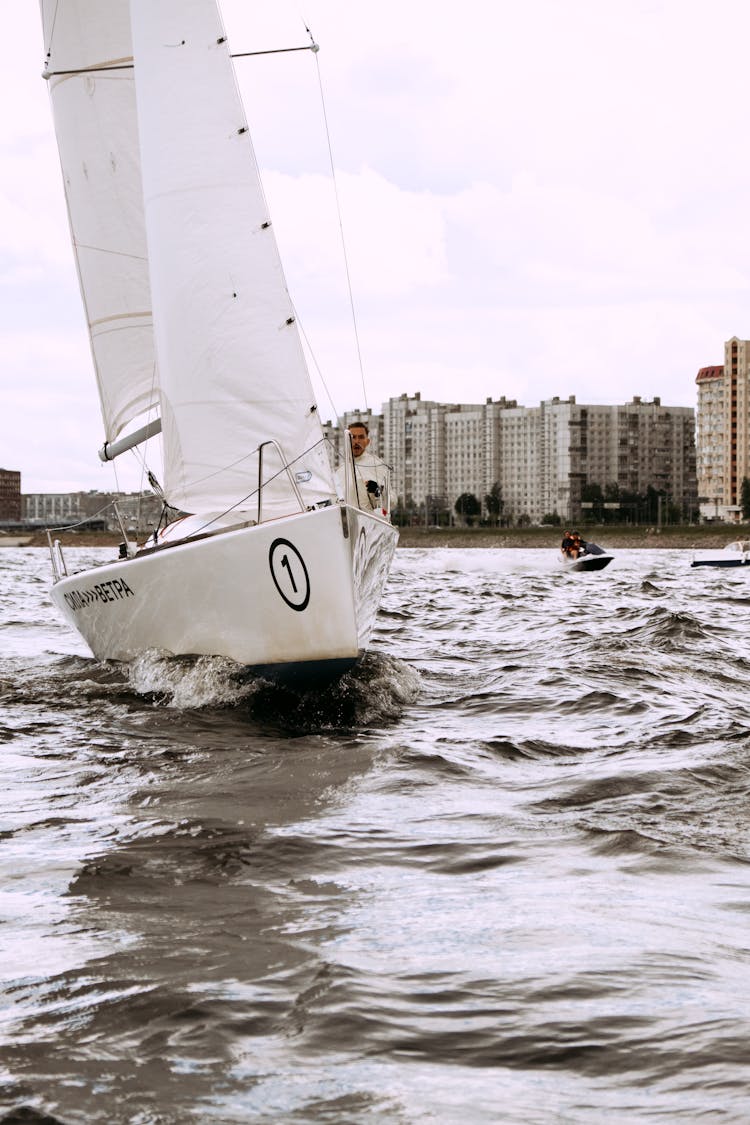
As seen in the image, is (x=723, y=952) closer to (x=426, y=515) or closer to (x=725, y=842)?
(x=725, y=842)

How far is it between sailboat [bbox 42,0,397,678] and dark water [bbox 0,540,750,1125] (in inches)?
28.4

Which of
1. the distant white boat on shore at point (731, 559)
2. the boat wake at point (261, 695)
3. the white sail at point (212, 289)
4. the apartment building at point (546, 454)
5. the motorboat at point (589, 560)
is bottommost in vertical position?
the distant white boat on shore at point (731, 559)

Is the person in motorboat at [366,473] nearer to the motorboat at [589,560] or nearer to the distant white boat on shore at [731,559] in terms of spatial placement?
the motorboat at [589,560]

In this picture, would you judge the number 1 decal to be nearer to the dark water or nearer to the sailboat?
the sailboat

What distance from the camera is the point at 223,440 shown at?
970cm

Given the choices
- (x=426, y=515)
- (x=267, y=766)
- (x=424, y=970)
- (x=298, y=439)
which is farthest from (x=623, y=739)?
(x=426, y=515)

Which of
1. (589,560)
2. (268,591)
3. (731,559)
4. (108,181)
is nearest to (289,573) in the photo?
(268,591)

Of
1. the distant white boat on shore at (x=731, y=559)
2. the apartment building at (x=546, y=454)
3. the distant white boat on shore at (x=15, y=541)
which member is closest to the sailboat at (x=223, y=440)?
the distant white boat on shore at (x=731, y=559)

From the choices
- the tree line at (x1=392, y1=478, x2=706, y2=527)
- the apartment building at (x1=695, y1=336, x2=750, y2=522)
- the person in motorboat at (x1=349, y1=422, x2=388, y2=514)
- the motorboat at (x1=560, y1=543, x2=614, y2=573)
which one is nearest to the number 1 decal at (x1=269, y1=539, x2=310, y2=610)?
the person in motorboat at (x1=349, y1=422, x2=388, y2=514)

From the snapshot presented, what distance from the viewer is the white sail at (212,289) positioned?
9.47m

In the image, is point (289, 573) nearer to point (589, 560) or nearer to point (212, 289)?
point (212, 289)

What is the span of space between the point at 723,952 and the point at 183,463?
732cm

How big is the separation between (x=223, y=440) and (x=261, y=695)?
84.9 inches

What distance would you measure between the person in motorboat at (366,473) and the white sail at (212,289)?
1.18m
